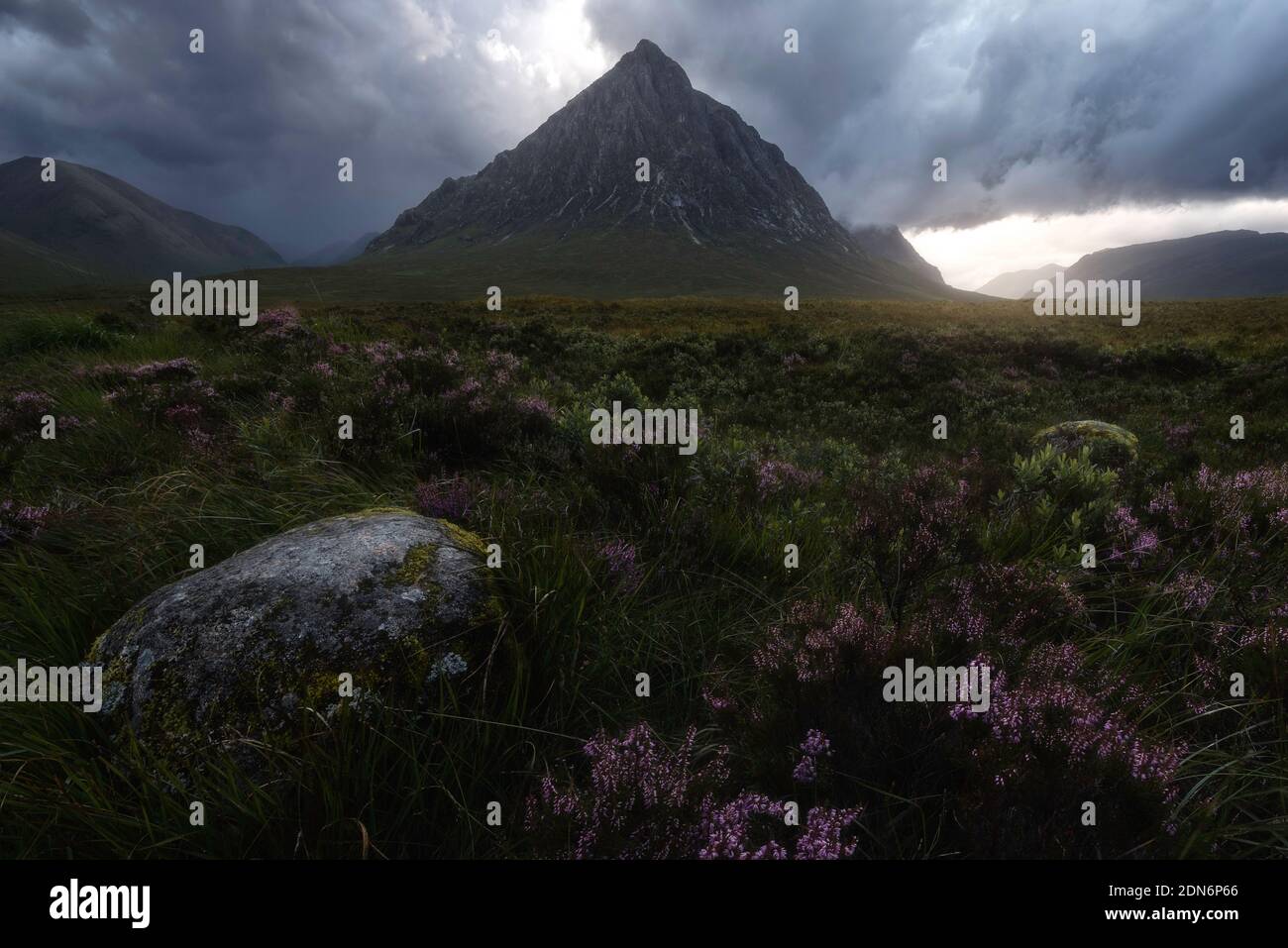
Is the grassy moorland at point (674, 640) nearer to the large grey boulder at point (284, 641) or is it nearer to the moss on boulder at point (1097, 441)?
the large grey boulder at point (284, 641)

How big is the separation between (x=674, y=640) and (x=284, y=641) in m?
1.55

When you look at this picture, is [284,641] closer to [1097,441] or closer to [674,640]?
[674,640]

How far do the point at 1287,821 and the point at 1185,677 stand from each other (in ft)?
2.61

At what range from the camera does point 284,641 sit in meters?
1.99

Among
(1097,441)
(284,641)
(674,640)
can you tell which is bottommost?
(674,640)

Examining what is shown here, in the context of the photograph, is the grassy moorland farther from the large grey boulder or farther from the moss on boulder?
the moss on boulder

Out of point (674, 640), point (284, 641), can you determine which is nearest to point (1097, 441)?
point (674, 640)

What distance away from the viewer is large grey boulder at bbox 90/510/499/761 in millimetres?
1879

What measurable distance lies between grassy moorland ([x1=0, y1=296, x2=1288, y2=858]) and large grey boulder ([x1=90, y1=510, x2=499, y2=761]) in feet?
0.36

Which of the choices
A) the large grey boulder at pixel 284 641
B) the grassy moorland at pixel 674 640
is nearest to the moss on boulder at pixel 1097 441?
the grassy moorland at pixel 674 640

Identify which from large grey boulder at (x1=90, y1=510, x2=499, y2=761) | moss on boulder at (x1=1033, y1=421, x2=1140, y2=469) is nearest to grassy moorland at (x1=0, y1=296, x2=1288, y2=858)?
large grey boulder at (x1=90, y1=510, x2=499, y2=761)
